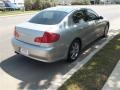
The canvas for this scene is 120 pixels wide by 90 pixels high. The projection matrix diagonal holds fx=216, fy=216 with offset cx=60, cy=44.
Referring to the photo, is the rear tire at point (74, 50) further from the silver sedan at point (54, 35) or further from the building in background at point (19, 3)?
the building in background at point (19, 3)

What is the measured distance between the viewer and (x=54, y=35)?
17.6ft

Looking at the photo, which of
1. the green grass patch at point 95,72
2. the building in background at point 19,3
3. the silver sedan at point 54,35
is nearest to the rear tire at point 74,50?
the silver sedan at point 54,35

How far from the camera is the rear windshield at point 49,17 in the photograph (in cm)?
598

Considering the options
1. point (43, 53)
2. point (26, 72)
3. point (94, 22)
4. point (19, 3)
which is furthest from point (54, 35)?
point (19, 3)

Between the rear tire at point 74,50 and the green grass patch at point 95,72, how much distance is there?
488 mm

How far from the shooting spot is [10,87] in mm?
4688

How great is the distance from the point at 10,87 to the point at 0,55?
2.26 metres

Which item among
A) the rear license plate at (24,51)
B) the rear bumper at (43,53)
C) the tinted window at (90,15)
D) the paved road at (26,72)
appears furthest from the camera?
the tinted window at (90,15)

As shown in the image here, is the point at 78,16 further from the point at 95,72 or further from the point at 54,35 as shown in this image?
the point at 95,72

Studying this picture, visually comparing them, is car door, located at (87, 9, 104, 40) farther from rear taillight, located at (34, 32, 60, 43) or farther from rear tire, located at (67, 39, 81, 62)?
rear taillight, located at (34, 32, 60, 43)

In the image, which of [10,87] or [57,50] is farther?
[57,50]

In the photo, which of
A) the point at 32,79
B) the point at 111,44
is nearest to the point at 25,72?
the point at 32,79

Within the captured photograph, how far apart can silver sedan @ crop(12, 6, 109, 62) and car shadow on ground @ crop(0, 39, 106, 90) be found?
0.34 metres

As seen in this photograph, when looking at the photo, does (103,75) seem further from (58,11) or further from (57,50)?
(58,11)
